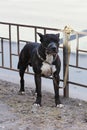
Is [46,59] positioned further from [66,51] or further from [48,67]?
[66,51]

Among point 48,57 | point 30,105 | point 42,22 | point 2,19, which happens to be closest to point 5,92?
point 30,105

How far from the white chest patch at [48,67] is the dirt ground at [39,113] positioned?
478mm

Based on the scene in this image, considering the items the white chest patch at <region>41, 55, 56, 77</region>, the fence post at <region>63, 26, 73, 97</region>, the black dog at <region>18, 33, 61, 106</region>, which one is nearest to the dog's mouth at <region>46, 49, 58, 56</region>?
the black dog at <region>18, 33, 61, 106</region>

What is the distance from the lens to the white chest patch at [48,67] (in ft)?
19.8

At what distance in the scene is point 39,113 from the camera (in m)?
5.92

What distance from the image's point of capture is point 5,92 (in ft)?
23.4

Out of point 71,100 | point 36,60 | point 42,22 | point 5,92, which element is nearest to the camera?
point 36,60

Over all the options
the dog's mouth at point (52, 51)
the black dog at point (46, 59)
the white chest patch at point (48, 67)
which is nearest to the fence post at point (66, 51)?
the black dog at point (46, 59)

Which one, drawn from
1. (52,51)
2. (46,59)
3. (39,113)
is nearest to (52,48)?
(52,51)

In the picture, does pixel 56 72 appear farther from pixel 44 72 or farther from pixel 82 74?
pixel 82 74

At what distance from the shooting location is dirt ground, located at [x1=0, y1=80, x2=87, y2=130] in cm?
542

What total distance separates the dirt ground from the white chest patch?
48 centimetres

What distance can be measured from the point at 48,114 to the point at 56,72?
0.63m

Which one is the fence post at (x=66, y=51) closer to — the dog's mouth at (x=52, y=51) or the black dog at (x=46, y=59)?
the black dog at (x=46, y=59)
